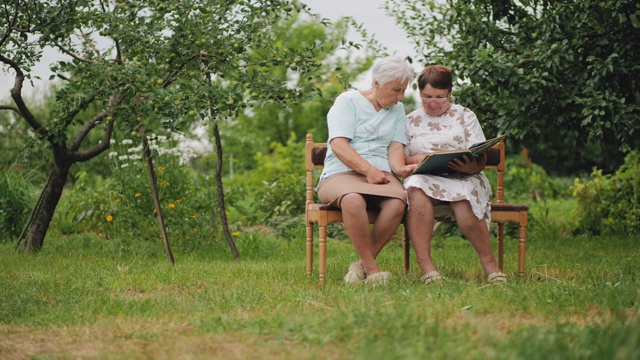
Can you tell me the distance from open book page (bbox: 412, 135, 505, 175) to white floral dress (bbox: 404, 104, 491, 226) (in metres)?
0.04

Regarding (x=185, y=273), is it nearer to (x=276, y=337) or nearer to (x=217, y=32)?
(x=217, y=32)

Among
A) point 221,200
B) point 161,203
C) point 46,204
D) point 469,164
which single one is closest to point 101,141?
point 46,204

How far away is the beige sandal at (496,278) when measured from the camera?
15.4 feet

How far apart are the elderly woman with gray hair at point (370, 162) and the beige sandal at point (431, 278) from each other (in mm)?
208

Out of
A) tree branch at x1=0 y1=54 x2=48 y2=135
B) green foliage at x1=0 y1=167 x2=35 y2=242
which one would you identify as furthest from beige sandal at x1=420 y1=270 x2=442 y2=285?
green foliage at x1=0 y1=167 x2=35 y2=242

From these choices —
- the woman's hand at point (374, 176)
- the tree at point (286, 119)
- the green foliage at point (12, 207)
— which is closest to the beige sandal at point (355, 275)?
the woman's hand at point (374, 176)

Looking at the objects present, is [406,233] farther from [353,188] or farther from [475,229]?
[353,188]

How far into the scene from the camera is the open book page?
4.59m

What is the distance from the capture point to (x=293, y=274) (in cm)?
538

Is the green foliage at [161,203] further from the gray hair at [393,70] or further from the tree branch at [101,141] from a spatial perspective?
the gray hair at [393,70]

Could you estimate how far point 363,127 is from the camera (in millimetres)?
5000

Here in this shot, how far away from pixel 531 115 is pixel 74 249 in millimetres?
4073

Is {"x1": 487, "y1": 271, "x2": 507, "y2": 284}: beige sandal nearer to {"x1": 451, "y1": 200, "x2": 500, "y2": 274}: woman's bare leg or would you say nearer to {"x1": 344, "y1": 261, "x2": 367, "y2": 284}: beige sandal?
{"x1": 451, "y1": 200, "x2": 500, "y2": 274}: woman's bare leg

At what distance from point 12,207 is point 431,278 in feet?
15.8
